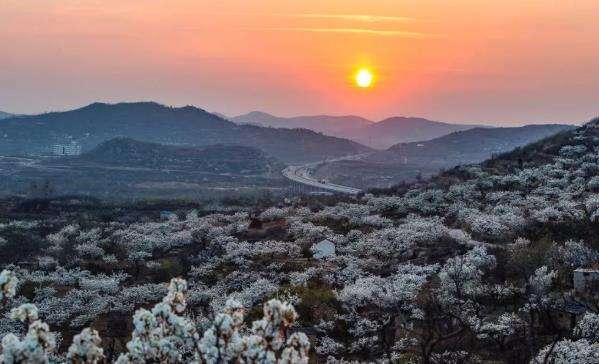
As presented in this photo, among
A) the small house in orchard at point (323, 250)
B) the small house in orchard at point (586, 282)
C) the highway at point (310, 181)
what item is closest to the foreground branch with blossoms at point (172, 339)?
the small house in orchard at point (586, 282)

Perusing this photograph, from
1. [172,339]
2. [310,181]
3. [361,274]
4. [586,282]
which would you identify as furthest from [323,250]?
[310,181]

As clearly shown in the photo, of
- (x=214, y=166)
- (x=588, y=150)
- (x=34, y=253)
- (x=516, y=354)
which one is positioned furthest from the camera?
(x=214, y=166)

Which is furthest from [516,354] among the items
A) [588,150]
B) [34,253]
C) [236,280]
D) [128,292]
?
[588,150]

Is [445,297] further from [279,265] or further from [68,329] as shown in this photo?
[68,329]

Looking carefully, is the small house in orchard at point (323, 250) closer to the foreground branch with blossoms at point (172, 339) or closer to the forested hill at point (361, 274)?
the forested hill at point (361, 274)

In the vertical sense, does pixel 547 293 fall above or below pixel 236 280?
above

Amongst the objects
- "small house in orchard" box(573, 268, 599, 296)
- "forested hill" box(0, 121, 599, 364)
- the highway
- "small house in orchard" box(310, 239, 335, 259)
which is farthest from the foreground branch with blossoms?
the highway
